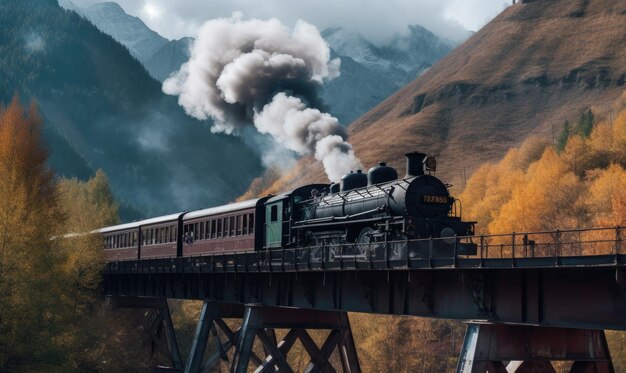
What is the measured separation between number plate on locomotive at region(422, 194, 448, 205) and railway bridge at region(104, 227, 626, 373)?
11.5 feet

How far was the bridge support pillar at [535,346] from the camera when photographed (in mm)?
20531

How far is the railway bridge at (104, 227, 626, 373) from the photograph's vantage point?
18.6 metres

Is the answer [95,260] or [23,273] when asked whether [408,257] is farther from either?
[95,260]

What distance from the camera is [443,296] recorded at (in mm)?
22641

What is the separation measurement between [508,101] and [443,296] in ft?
526

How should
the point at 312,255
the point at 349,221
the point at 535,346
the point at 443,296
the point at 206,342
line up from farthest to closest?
the point at 206,342 → the point at 349,221 → the point at 312,255 → the point at 443,296 → the point at 535,346

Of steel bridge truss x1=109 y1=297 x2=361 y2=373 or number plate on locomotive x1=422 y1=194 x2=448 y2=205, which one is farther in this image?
steel bridge truss x1=109 y1=297 x2=361 y2=373

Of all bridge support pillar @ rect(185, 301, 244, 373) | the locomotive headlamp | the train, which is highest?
the locomotive headlamp

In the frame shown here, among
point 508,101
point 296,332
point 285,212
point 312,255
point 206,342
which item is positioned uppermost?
point 508,101

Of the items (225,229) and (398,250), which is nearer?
(398,250)

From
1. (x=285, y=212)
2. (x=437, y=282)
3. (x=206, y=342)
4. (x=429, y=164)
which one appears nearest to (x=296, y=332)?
(x=206, y=342)

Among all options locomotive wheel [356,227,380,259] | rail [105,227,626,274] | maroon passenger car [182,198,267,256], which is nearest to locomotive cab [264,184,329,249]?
maroon passenger car [182,198,267,256]

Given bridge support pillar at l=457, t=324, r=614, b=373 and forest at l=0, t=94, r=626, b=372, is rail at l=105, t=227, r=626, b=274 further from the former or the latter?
forest at l=0, t=94, r=626, b=372

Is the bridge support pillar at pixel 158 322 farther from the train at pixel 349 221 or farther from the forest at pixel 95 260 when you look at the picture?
the train at pixel 349 221
